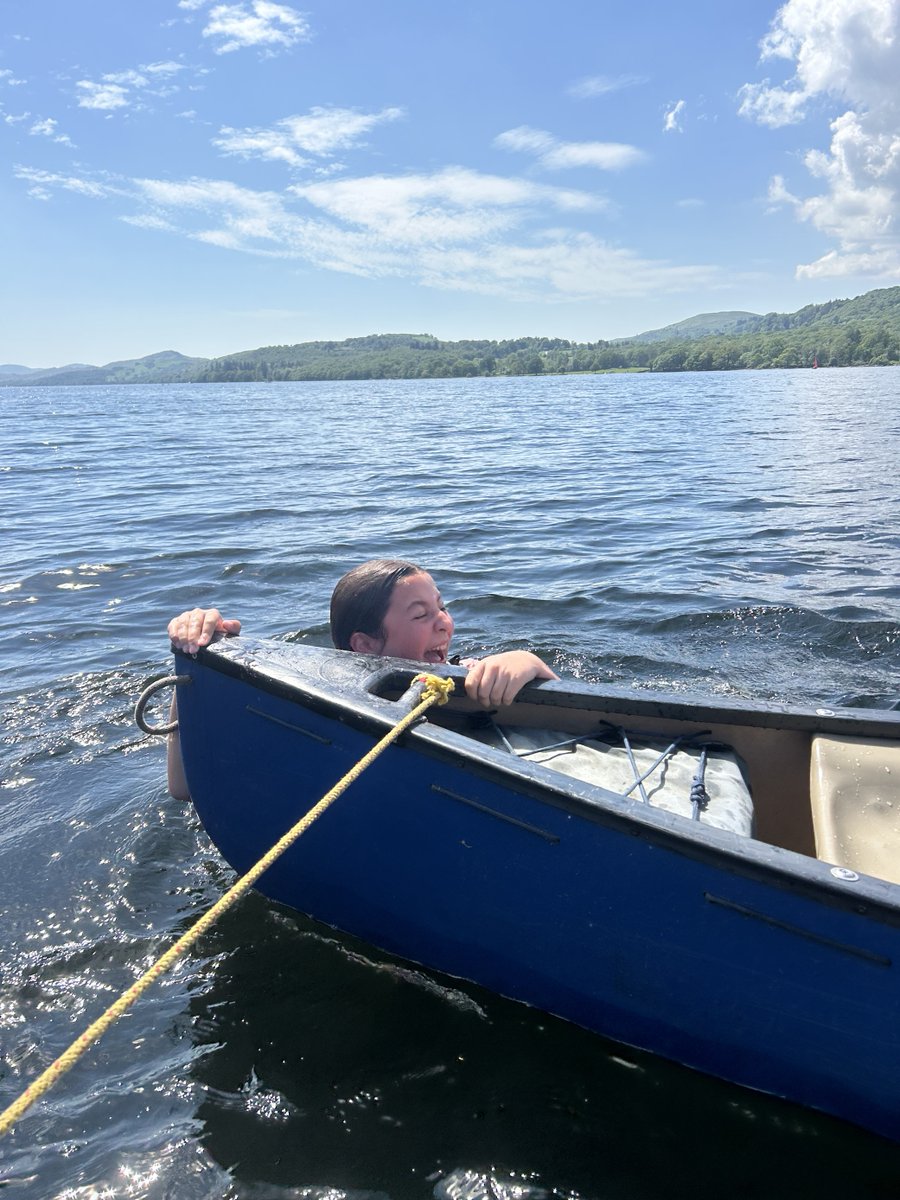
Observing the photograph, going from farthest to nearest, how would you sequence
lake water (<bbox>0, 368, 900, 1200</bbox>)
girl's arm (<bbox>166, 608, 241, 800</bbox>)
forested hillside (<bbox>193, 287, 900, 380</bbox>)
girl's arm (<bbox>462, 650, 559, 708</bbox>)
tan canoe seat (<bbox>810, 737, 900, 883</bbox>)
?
forested hillside (<bbox>193, 287, 900, 380</bbox>) → girl's arm (<bbox>462, 650, 559, 708</bbox>) → girl's arm (<bbox>166, 608, 241, 800</bbox>) → tan canoe seat (<bbox>810, 737, 900, 883</bbox>) → lake water (<bbox>0, 368, 900, 1200</bbox>)

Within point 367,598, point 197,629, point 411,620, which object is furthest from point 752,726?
point 197,629

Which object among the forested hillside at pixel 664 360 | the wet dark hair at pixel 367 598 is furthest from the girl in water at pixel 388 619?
the forested hillside at pixel 664 360

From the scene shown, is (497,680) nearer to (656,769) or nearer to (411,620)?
(411,620)

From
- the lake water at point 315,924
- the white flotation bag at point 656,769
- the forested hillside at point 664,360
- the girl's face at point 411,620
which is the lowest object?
the lake water at point 315,924

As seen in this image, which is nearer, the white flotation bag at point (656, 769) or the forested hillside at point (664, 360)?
the white flotation bag at point (656, 769)

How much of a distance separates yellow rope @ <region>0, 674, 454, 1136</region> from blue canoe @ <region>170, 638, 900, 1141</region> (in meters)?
0.14

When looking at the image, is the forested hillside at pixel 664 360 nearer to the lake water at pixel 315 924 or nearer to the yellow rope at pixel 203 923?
the lake water at pixel 315 924

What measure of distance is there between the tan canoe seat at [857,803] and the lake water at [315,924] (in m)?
0.88

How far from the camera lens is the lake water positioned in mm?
2783

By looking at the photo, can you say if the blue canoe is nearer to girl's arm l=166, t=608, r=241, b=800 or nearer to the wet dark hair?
girl's arm l=166, t=608, r=241, b=800

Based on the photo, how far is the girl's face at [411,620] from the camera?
4164mm

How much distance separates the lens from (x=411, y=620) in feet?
13.7

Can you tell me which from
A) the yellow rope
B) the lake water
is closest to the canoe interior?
the yellow rope

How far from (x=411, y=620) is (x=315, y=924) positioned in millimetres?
1488
